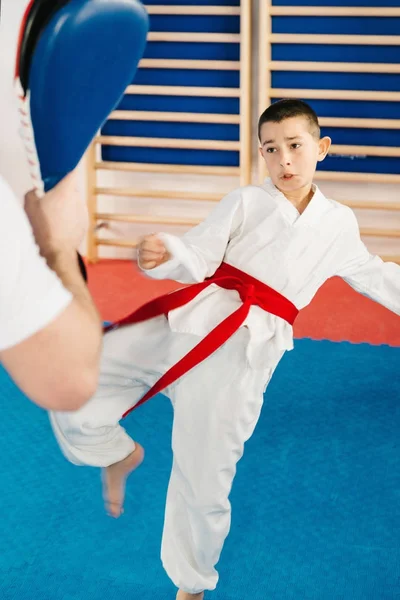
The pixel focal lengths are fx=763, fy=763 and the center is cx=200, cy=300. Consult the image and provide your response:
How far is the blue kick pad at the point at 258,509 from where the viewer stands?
201 centimetres

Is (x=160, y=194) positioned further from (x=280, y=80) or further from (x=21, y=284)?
(x=21, y=284)

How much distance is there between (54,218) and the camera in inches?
34.4

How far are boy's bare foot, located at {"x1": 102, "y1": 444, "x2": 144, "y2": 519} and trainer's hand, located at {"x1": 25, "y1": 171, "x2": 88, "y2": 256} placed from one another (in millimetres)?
1216

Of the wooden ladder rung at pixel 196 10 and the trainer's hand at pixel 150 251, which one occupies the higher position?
the trainer's hand at pixel 150 251

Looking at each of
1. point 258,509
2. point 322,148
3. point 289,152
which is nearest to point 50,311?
point 289,152

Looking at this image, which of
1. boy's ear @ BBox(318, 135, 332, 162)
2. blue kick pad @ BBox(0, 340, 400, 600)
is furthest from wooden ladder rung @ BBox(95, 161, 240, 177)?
boy's ear @ BBox(318, 135, 332, 162)

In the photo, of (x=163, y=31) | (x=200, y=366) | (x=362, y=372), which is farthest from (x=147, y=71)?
(x=200, y=366)

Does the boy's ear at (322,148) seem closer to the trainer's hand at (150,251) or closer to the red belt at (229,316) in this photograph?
the red belt at (229,316)

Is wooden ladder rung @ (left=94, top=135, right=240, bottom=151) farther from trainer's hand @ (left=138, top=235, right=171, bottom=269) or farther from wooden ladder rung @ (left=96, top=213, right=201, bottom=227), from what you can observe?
trainer's hand @ (left=138, top=235, right=171, bottom=269)

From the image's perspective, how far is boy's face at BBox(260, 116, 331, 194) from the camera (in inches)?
77.1

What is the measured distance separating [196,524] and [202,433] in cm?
23

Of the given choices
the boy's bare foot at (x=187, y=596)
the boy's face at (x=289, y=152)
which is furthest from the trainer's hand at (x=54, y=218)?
the boy's bare foot at (x=187, y=596)

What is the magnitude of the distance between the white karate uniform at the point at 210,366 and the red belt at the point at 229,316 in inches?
0.8

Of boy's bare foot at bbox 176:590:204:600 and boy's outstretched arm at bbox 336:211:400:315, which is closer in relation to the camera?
boy's bare foot at bbox 176:590:204:600
